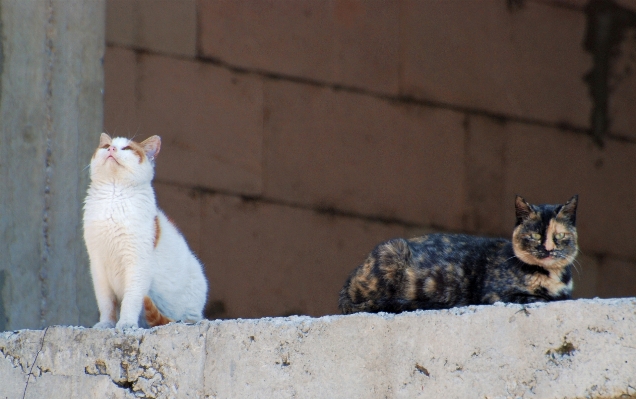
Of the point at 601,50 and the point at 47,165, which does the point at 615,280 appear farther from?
the point at 47,165

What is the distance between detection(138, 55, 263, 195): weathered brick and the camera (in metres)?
5.91

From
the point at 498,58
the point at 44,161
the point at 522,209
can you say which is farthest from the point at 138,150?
the point at 498,58

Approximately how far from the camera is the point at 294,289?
6.32m

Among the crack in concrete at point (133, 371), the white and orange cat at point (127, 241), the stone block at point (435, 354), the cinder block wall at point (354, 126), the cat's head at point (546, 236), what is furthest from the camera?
the cinder block wall at point (354, 126)

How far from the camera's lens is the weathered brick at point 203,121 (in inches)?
233

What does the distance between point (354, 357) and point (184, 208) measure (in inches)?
119

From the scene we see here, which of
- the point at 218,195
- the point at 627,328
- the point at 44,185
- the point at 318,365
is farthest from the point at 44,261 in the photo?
the point at 627,328

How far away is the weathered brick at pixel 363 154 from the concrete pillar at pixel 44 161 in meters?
1.21

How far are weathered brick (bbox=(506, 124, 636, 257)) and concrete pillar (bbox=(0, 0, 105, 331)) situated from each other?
296cm

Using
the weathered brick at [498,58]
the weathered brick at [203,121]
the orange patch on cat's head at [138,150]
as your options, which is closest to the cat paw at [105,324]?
the orange patch on cat's head at [138,150]

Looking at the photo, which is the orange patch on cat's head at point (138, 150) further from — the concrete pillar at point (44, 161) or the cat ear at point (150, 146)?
the concrete pillar at point (44, 161)

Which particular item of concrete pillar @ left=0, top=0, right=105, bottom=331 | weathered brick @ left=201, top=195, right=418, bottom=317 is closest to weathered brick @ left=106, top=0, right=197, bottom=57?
concrete pillar @ left=0, top=0, right=105, bottom=331

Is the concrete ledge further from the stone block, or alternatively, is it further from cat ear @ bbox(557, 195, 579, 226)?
cat ear @ bbox(557, 195, 579, 226)

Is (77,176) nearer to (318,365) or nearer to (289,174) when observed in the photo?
(289,174)
